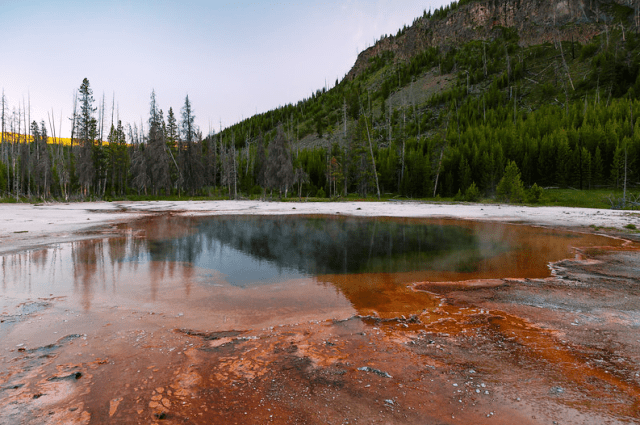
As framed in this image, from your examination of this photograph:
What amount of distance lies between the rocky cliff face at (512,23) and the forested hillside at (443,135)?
1.68ft

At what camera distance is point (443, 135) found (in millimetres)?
55969

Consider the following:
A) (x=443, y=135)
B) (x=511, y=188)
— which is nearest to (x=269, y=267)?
(x=511, y=188)

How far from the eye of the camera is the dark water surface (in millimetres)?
7082

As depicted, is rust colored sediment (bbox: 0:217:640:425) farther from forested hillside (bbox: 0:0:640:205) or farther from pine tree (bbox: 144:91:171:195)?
pine tree (bbox: 144:91:171:195)

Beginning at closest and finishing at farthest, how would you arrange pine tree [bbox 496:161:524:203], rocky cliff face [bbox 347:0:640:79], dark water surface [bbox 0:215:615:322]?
dark water surface [bbox 0:215:615:322] → pine tree [bbox 496:161:524:203] → rocky cliff face [bbox 347:0:640:79]

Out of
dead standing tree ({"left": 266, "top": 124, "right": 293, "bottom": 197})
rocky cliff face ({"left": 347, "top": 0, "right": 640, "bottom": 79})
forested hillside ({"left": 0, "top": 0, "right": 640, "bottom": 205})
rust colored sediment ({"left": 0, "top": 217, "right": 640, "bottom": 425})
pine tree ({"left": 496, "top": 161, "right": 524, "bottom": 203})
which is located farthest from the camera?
rocky cliff face ({"left": 347, "top": 0, "right": 640, "bottom": 79})

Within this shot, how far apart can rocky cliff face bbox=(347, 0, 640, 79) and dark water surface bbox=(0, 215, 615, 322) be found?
428 feet

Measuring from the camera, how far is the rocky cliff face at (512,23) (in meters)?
110

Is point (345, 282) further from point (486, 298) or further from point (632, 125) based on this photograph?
point (632, 125)

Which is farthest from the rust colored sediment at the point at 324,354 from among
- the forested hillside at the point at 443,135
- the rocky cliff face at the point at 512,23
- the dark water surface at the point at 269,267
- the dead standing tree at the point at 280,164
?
the rocky cliff face at the point at 512,23

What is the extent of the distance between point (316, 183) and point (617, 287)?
216ft

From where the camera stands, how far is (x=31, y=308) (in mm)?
6293

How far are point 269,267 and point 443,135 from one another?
53.4 m

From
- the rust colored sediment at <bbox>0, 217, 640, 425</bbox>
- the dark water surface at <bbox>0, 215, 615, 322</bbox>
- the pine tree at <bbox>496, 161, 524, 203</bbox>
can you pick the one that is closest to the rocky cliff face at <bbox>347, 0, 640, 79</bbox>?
the pine tree at <bbox>496, 161, 524, 203</bbox>
